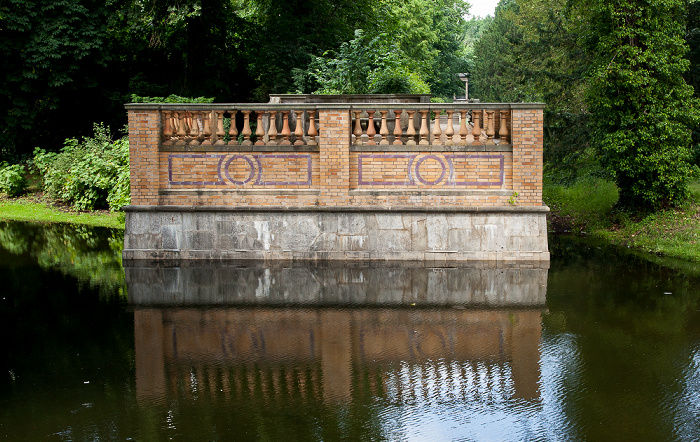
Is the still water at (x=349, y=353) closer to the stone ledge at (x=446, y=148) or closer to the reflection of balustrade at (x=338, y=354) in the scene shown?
the reflection of balustrade at (x=338, y=354)

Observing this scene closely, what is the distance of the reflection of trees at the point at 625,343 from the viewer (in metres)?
5.27

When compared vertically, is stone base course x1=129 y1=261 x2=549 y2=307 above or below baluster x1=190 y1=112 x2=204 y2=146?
below

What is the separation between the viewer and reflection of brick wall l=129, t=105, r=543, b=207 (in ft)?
37.0

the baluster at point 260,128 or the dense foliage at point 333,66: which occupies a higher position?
the dense foliage at point 333,66

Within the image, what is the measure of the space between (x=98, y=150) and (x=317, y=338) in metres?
14.9

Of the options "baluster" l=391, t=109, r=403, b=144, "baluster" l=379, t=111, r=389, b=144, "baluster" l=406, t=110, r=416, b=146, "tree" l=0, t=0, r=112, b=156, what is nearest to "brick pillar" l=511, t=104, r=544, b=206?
"baluster" l=406, t=110, r=416, b=146

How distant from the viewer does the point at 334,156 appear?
1135 centimetres

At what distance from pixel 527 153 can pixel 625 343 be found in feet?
15.4

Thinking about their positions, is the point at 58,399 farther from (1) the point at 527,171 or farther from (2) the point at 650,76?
(2) the point at 650,76

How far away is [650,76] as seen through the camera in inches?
578

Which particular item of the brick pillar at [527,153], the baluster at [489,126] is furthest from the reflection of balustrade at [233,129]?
the brick pillar at [527,153]

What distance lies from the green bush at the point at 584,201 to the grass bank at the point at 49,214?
11.0 m

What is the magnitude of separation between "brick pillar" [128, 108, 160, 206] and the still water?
125 centimetres

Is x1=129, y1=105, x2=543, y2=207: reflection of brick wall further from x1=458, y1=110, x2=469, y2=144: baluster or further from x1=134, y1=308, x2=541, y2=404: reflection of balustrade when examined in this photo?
x1=134, y1=308, x2=541, y2=404: reflection of balustrade
